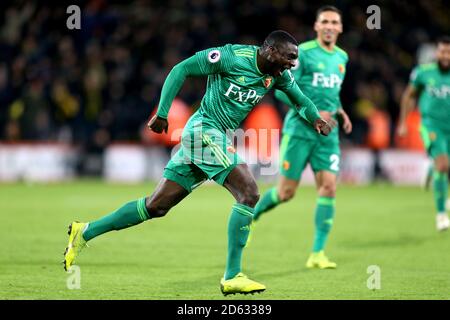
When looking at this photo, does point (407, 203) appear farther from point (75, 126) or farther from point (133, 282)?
point (133, 282)

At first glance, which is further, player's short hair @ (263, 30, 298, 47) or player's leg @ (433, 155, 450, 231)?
player's leg @ (433, 155, 450, 231)

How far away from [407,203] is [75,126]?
823 cm

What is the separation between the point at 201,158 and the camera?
24.0 ft

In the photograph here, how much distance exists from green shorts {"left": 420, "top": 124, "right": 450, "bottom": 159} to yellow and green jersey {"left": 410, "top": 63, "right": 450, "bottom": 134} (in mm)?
63

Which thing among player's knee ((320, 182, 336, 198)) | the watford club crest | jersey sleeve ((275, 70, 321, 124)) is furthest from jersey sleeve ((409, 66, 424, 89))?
the watford club crest

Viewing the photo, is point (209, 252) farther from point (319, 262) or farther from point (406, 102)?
point (406, 102)

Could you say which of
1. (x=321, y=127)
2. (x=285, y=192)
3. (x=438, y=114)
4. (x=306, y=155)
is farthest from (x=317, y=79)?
(x=438, y=114)

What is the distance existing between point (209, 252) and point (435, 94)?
4436 mm

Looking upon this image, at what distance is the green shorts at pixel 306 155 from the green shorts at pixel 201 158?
2113 mm

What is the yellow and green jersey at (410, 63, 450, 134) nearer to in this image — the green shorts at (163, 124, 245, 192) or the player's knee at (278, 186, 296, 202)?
the player's knee at (278, 186, 296, 202)

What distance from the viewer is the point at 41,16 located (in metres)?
21.6

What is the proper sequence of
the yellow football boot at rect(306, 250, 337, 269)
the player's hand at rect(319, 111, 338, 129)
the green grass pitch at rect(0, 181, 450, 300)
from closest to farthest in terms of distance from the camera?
the green grass pitch at rect(0, 181, 450, 300) < the yellow football boot at rect(306, 250, 337, 269) < the player's hand at rect(319, 111, 338, 129)

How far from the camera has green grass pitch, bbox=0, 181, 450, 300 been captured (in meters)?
7.37

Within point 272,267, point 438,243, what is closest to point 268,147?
point 438,243
